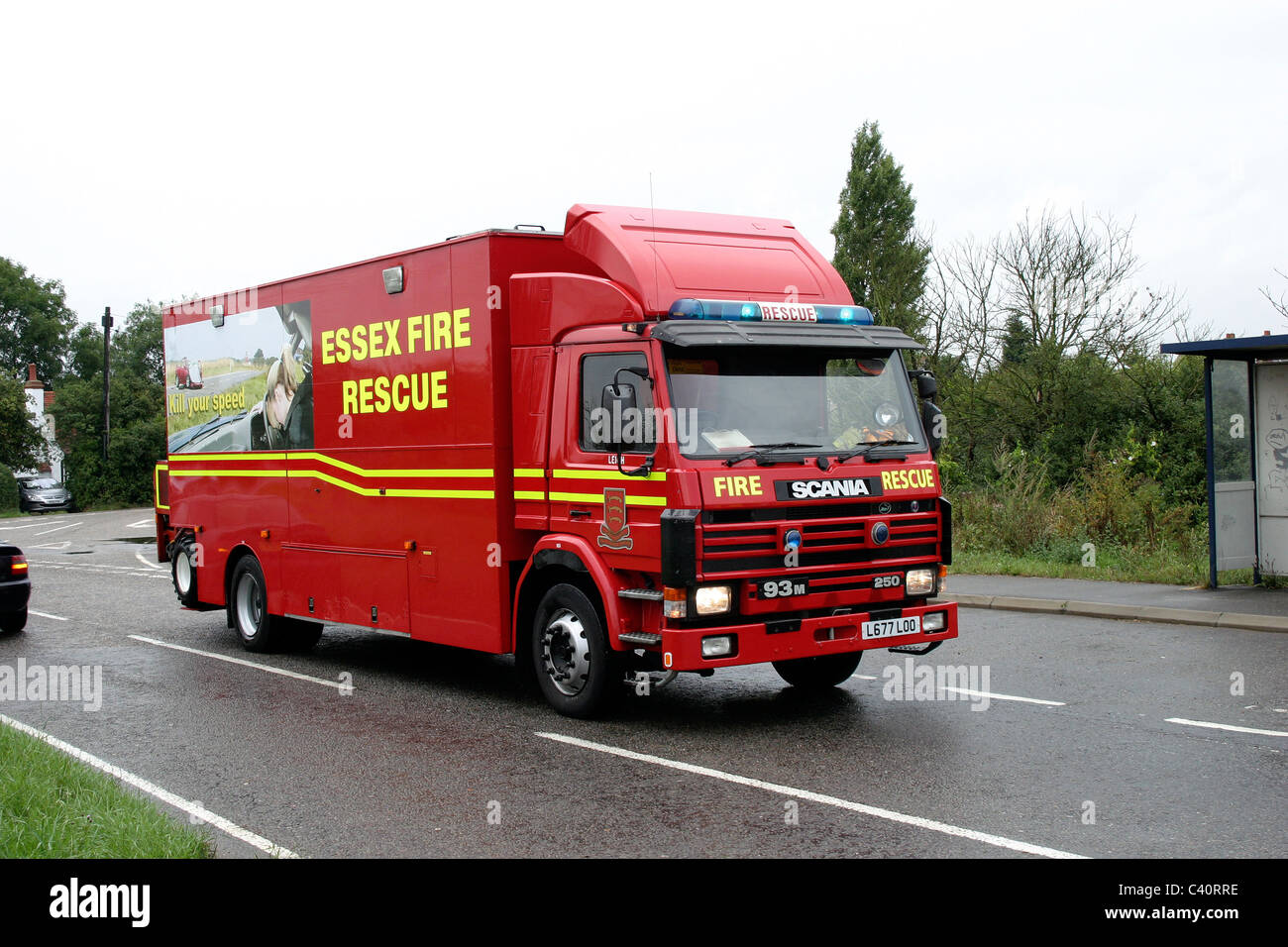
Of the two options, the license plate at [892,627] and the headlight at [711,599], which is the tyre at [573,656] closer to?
the headlight at [711,599]

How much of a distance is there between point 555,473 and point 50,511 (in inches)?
2100

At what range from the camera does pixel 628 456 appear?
786 centimetres

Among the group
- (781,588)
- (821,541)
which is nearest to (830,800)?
(781,588)

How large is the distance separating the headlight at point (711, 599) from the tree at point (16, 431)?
5932 cm

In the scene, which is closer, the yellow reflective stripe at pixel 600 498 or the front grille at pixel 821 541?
the front grille at pixel 821 541

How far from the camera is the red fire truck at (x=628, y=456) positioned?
7.72 meters

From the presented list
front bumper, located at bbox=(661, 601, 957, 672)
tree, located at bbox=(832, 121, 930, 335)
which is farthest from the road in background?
tree, located at bbox=(832, 121, 930, 335)

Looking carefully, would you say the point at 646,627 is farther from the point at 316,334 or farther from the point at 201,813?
the point at 316,334

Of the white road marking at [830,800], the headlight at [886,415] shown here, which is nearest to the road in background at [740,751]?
the white road marking at [830,800]

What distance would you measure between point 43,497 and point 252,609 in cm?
4752

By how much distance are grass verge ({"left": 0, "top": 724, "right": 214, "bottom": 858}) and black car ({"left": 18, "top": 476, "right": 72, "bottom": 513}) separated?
172 feet

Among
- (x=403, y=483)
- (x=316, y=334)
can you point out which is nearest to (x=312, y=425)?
(x=316, y=334)

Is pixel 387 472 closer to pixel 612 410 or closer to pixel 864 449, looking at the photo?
pixel 612 410
